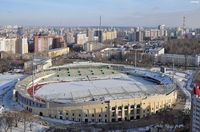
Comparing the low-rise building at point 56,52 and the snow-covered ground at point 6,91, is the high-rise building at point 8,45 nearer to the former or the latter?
the low-rise building at point 56,52

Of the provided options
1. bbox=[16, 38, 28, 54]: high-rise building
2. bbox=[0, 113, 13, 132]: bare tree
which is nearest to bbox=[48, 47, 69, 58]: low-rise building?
bbox=[16, 38, 28, 54]: high-rise building

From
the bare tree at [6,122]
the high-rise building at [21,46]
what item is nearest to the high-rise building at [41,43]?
the high-rise building at [21,46]

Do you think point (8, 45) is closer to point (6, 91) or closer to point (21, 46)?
point (21, 46)

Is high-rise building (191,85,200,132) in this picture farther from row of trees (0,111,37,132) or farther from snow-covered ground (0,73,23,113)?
snow-covered ground (0,73,23,113)

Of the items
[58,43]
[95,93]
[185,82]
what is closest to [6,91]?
[95,93]

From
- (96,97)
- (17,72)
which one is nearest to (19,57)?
(17,72)

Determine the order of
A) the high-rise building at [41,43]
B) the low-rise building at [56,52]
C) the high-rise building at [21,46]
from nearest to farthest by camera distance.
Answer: the low-rise building at [56,52], the high-rise building at [21,46], the high-rise building at [41,43]

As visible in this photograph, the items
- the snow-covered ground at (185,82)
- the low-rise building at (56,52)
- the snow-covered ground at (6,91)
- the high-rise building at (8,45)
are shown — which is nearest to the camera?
the snow-covered ground at (6,91)
